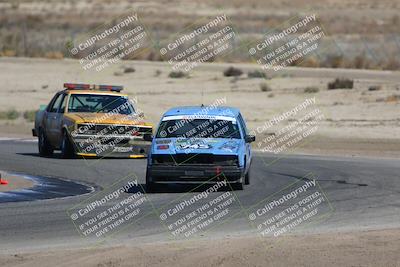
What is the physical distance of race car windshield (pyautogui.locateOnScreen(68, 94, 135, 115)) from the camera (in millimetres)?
26562

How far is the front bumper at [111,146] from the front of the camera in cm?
2534

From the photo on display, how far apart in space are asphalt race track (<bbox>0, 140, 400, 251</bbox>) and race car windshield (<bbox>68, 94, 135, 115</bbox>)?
1.30 meters

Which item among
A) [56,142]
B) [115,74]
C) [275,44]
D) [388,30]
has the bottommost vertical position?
[388,30]

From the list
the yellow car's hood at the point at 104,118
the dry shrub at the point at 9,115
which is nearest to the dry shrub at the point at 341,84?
the dry shrub at the point at 9,115

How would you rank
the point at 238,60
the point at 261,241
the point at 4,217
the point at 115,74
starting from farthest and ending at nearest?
the point at 238,60
the point at 115,74
the point at 4,217
the point at 261,241

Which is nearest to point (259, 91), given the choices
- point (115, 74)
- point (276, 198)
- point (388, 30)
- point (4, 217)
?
point (115, 74)

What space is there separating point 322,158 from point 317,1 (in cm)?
12004

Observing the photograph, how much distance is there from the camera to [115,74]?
51.4m

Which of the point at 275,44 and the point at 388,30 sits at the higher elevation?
the point at 275,44

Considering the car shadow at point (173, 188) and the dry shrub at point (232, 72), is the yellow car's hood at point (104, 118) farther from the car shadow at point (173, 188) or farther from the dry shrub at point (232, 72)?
the dry shrub at point (232, 72)

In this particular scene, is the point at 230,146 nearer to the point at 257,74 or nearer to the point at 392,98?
the point at 392,98

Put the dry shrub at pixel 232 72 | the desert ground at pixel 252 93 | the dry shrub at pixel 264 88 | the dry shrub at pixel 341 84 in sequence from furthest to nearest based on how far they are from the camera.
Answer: the dry shrub at pixel 232 72
the dry shrub at pixel 264 88
the dry shrub at pixel 341 84
the desert ground at pixel 252 93

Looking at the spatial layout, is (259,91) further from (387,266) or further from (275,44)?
(387,266)

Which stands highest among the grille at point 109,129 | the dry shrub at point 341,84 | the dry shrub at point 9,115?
the grille at point 109,129
